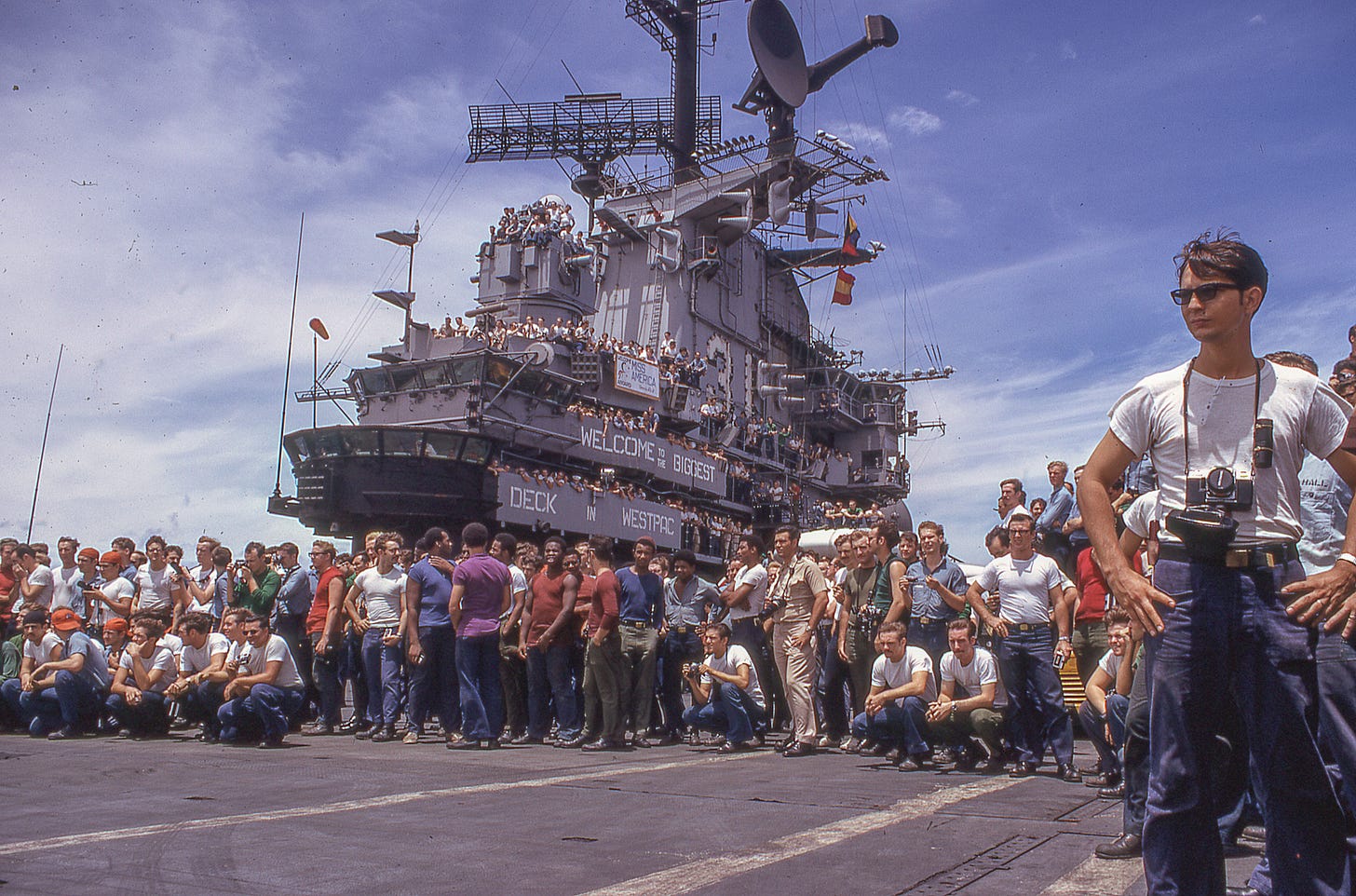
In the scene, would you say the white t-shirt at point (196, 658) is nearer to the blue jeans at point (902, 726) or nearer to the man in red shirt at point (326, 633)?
the man in red shirt at point (326, 633)

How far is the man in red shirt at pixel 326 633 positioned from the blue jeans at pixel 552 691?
6.61 feet

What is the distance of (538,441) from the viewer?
2777 cm

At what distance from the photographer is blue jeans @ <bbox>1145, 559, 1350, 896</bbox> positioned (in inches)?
112

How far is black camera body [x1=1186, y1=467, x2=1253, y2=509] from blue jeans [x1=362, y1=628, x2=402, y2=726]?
848 cm

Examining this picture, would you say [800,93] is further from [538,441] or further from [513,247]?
[538,441]

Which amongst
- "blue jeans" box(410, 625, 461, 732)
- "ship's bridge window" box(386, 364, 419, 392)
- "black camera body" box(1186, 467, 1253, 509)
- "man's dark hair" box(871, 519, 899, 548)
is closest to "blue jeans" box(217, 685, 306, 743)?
"blue jeans" box(410, 625, 461, 732)

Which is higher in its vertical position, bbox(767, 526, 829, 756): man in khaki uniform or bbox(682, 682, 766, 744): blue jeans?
bbox(767, 526, 829, 756): man in khaki uniform

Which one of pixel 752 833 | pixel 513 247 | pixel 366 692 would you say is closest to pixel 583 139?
pixel 513 247

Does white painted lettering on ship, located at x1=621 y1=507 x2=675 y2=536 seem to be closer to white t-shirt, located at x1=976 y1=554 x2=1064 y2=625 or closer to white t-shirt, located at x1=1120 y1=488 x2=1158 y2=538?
white t-shirt, located at x1=976 y1=554 x2=1064 y2=625

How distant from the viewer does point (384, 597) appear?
10.5m

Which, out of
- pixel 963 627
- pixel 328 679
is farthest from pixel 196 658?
pixel 963 627

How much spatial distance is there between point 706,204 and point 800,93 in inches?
194

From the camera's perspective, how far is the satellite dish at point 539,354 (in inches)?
1080

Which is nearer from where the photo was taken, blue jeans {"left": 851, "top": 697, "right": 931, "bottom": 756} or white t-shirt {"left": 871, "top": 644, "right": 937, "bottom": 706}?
blue jeans {"left": 851, "top": 697, "right": 931, "bottom": 756}
